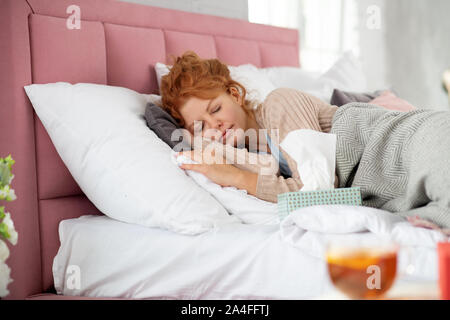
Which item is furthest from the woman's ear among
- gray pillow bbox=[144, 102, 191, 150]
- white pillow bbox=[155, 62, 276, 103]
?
gray pillow bbox=[144, 102, 191, 150]

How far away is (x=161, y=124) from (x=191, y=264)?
0.50m

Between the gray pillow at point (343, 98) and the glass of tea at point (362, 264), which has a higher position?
the gray pillow at point (343, 98)

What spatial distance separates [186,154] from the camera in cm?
140

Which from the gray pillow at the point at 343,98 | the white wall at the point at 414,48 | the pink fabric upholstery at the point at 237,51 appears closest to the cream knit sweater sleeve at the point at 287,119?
the gray pillow at the point at 343,98

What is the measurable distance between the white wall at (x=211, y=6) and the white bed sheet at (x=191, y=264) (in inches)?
44.4

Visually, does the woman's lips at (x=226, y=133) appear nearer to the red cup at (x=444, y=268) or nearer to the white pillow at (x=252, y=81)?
A: the white pillow at (x=252, y=81)

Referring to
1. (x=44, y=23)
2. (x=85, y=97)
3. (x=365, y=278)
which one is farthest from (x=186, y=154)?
(x=365, y=278)

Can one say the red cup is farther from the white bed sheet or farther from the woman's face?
the woman's face

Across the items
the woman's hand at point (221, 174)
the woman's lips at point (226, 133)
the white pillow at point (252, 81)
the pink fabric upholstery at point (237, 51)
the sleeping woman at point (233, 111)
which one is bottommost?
the woman's hand at point (221, 174)

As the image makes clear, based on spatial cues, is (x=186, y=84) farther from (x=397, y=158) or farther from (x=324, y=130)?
(x=397, y=158)

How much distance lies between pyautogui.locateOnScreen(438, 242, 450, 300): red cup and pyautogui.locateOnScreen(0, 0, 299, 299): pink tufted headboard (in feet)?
3.60

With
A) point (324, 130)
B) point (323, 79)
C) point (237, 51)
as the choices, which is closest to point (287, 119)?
point (324, 130)

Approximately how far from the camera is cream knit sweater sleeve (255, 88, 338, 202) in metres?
1.38

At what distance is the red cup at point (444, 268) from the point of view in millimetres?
596
